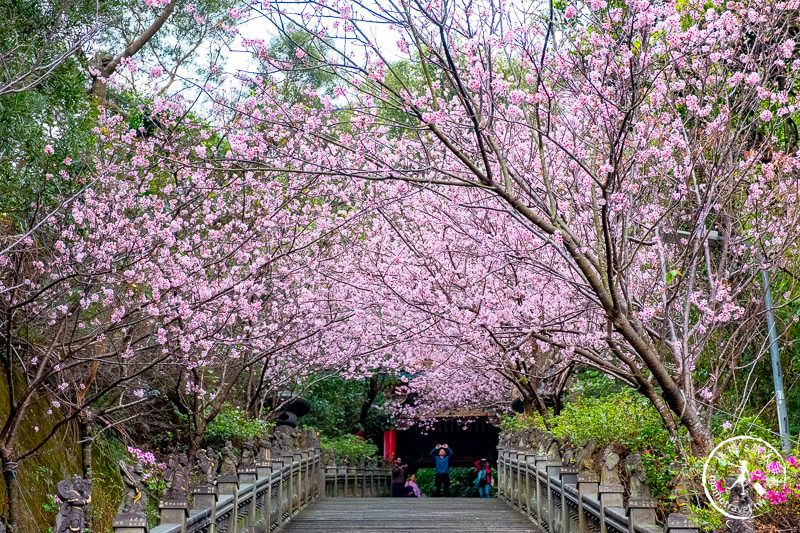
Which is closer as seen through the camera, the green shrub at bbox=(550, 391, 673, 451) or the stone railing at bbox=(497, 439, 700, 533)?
the stone railing at bbox=(497, 439, 700, 533)

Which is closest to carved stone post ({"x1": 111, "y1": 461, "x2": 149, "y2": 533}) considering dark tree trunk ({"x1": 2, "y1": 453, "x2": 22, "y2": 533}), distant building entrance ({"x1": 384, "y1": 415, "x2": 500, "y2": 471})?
dark tree trunk ({"x1": 2, "y1": 453, "x2": 22, "y2": 533})

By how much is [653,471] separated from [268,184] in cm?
618

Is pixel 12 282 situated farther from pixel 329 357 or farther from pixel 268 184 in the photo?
pixel 329 357

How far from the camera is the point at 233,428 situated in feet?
49.1

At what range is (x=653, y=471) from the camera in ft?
29.0

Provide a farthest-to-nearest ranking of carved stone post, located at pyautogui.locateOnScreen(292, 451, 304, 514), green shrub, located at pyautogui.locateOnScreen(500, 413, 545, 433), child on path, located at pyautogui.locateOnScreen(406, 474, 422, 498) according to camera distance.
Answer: child on path, located at pyautogui.locateOnScreen(406, 474, 422, 498)
green shrub, located at pyautogui.locateOnScreen(500, 413, 545, 433)
carved stone post, located at pyautogui.locateOnScreen(292, 451, 304, 514)

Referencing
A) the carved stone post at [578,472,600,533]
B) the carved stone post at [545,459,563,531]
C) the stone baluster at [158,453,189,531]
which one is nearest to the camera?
the stone baluster at [158,453,189,531]

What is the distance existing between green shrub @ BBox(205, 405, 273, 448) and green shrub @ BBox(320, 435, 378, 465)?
7.18 metres

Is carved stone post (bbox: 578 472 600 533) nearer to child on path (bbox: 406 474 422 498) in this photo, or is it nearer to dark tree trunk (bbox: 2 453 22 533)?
dark tree trunk (bbox: 2 453 22 533)

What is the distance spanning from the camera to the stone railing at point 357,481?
68.6 feet

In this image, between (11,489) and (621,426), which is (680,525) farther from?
(11,489)

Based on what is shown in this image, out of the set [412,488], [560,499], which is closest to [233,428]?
[560,499]

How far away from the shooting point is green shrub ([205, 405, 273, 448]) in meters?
14.9

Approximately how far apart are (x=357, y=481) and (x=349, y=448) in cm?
147
